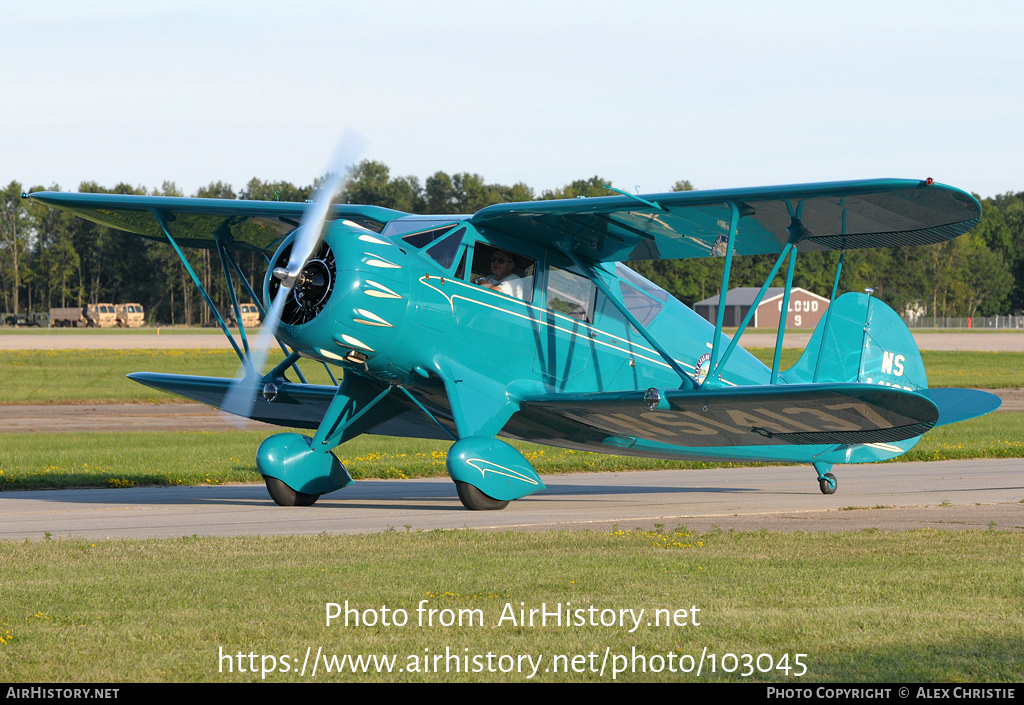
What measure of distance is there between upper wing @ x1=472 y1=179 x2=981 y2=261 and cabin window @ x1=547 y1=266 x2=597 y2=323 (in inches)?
12.8

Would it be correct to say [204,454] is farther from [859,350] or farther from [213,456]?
[859,350]

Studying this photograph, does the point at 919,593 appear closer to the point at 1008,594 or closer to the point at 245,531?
the point at 1008,594

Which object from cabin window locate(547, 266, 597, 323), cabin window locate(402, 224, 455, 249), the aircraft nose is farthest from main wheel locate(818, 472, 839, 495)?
the aircraft nose

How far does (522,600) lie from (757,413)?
6.01 m

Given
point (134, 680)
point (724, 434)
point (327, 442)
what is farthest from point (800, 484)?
point (134, 680)

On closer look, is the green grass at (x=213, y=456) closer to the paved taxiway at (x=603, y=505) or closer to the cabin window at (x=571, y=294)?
the paved taxiway at (x=603, y=505)

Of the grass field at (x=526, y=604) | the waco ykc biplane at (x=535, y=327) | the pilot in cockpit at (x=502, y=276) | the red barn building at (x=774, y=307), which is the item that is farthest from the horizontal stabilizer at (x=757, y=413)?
the red barn building at (x=774, y=307)

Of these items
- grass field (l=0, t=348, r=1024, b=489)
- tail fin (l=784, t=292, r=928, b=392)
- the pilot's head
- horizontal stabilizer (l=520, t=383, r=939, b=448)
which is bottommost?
grass field (l=0, t=348, r=1024, b=489)

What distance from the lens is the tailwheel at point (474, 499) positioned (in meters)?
12.2

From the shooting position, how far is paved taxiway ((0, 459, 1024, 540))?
11.4m

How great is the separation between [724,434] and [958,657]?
7837mm

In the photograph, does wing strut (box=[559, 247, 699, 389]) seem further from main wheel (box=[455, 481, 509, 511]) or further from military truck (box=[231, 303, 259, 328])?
military truck (box=[231, 303, 259, 328])

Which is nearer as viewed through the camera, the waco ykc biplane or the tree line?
the waco ykc biplane

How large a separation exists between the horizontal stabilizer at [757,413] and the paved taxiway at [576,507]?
0.87 meters
